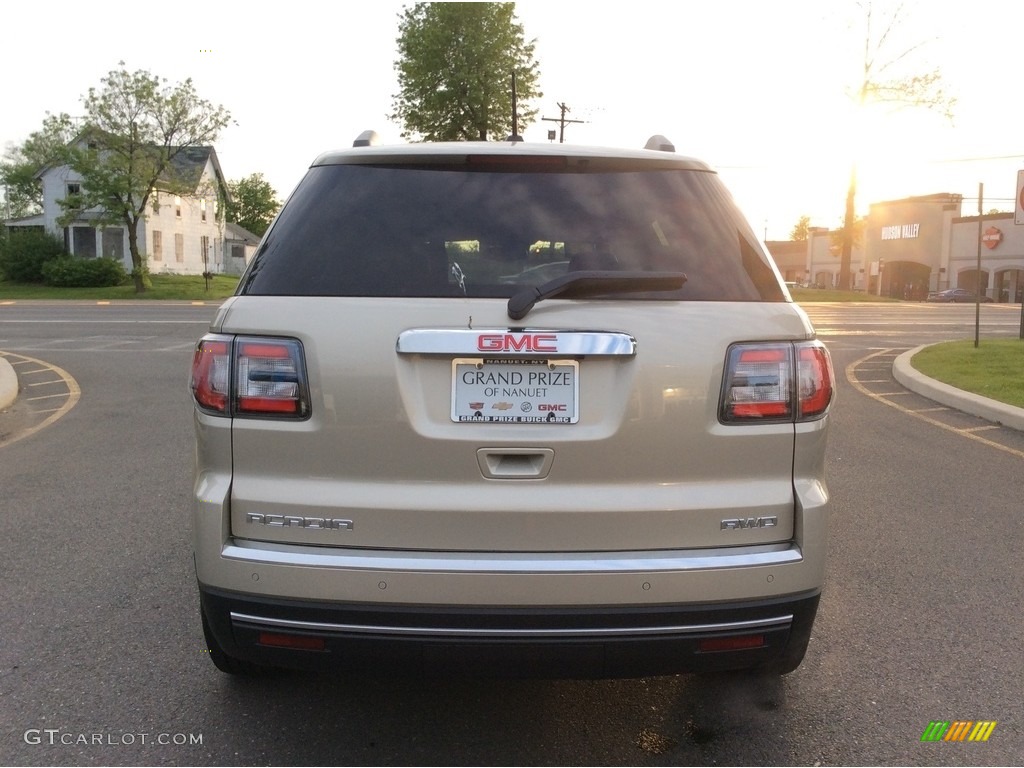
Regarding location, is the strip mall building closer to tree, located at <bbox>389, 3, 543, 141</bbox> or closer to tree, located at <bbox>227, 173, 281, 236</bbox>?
tree, located at <bbox>389, 3, 543, 141</bbox>

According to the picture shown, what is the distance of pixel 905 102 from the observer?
42188 millimetres

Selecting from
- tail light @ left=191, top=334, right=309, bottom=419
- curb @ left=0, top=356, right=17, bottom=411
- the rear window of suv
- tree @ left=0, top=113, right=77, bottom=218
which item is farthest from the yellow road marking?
tree @ left=0, top=113, right=77, bottom=218

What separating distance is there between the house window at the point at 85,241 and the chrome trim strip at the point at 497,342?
169ft

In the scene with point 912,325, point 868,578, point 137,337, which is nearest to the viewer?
point 868,578

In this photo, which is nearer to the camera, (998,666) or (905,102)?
(998,666)

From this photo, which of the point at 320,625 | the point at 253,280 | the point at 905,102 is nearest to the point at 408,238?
the point at 253,280

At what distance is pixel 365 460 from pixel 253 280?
2.12 feet

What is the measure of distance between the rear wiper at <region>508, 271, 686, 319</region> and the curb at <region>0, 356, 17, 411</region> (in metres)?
8.33

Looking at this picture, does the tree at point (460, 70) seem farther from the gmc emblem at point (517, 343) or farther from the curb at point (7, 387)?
the gmc emblem at point (517, 343)

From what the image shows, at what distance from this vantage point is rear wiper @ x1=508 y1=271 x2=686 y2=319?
2.36m

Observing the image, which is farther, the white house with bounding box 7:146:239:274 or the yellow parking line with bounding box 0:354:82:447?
the white house with bounding box 7:146:239:274

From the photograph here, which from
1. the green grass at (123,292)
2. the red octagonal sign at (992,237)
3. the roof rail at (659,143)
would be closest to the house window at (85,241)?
the green grass at (123,292)

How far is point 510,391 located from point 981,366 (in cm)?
1151

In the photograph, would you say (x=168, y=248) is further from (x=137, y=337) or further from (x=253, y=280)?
(x=253, y=280)
